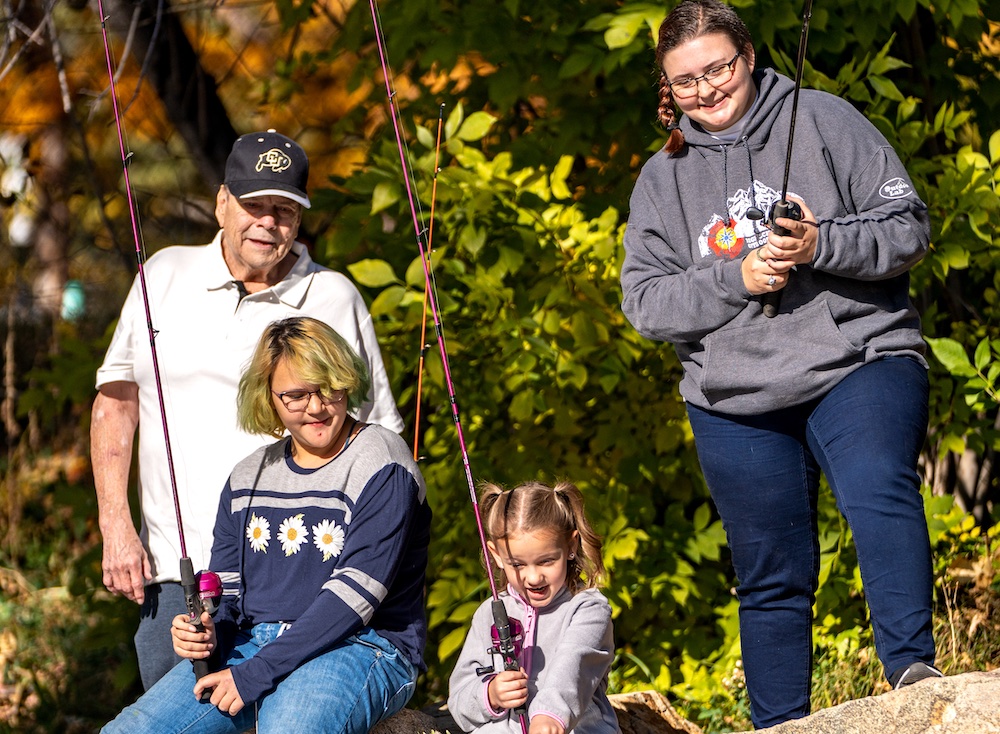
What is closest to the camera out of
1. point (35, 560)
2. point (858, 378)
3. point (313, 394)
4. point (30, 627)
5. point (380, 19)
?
point (858, 378)

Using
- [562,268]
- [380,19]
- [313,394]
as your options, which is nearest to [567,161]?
[562,268]

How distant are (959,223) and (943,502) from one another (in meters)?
0.92

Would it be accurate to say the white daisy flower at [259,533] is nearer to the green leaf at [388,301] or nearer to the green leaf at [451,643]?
the green leaf at [388,301]

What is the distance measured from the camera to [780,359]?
271cm

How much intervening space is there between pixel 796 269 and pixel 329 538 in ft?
Answer: 3.92

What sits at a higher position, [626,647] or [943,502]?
[943,502]

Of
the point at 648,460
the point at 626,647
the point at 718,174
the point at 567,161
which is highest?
the point at 567,161

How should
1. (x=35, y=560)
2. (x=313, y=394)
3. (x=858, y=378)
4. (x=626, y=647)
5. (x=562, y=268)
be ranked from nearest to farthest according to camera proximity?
(x=858, y=378) → (x=313, y=394) → (x=562, y=268) → (x=626, y=647) → (x=35, y=560)

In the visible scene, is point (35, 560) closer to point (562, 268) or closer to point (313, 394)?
point (562, 268)

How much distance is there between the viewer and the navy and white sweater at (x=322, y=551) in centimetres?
275

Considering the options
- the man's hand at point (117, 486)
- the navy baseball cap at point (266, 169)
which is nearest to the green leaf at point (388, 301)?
the navy baseball cap at point (266, 169)

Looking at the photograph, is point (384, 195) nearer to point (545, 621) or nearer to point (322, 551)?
point (322, 551)

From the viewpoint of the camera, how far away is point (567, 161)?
4.30 m

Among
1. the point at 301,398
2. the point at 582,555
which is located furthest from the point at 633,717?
the point at 301,398
